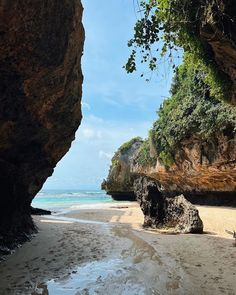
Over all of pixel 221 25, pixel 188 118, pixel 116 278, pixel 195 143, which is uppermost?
pixel 188 118

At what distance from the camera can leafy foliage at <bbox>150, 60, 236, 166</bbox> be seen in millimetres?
18406

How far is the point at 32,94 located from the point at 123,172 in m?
33.3

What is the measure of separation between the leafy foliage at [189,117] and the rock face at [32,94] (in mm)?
9049

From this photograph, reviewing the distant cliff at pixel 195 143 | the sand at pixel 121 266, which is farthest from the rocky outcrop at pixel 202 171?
the sand at pixel 121 266

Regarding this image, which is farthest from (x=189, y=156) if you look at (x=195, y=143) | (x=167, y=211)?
(x=167, y=211)

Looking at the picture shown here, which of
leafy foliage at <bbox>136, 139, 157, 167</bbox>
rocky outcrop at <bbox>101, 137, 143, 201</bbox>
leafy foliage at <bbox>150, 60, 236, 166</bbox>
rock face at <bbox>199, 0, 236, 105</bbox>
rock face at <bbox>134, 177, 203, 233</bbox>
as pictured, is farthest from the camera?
rocky outcrop at <bbox>101, 137, 143, 201</bbox>

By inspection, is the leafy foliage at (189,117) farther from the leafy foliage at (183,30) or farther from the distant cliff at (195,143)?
the leafy foliage at (183,30)

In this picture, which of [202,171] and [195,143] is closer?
[195,143]

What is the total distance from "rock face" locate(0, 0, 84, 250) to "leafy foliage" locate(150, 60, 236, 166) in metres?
9.05

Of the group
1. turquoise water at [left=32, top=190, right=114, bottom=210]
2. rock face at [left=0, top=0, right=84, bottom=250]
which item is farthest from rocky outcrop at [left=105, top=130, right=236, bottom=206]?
rock face at [left=0, top=0, right=84, bottom=250]

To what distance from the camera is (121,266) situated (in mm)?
6703

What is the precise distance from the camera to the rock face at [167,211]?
37.7 feet

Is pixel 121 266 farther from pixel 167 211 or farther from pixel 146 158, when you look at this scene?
pixel 146 158

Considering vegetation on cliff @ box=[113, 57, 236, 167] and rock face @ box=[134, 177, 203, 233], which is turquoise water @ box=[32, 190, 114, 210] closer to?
vegetation on cliff @ box=[113, 57, 236, 167]
